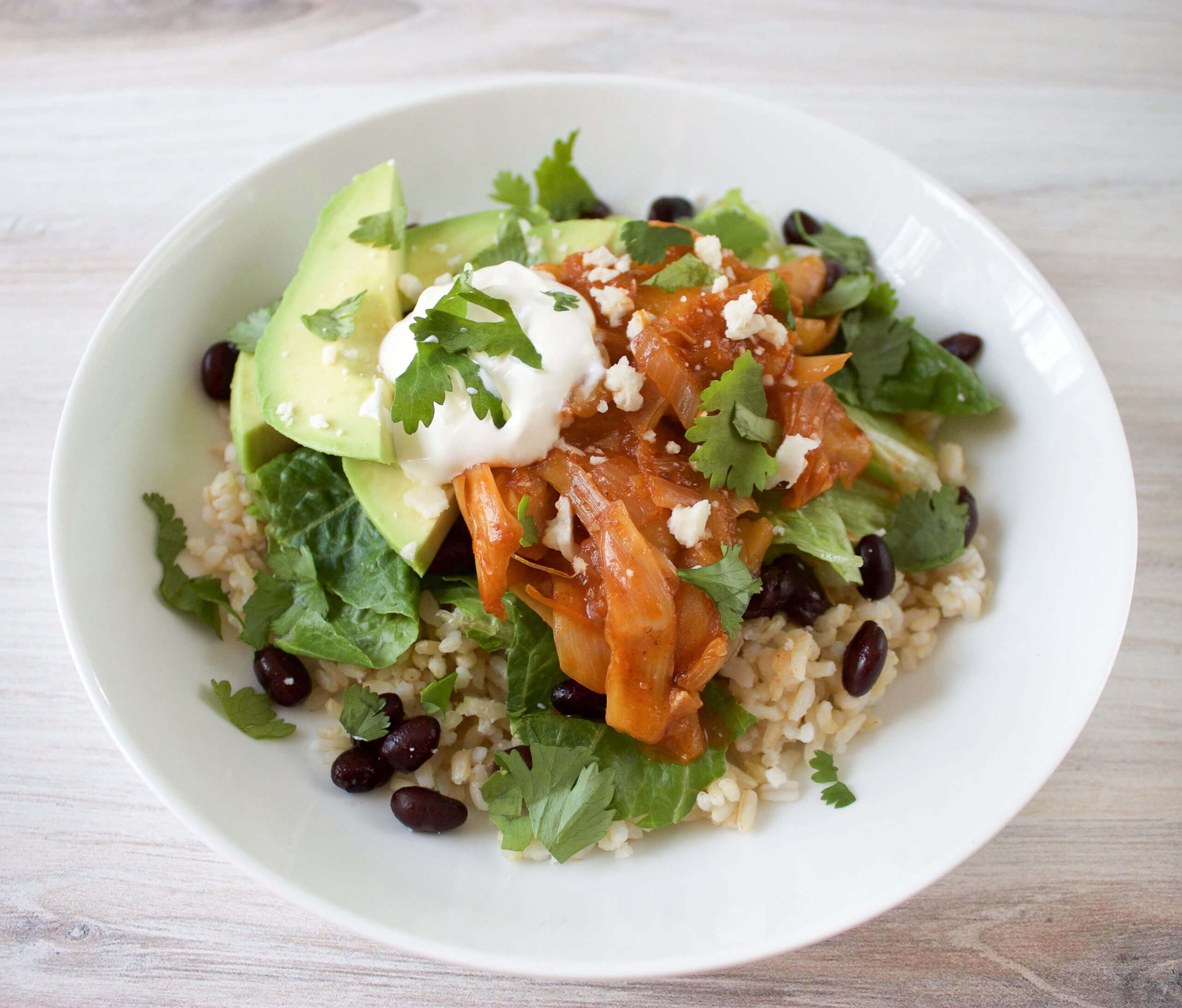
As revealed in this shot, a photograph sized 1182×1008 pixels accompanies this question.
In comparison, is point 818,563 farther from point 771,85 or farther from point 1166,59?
point 1166,59

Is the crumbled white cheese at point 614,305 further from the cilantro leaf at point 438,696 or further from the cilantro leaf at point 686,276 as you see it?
the cilantro leaf at point 438,696

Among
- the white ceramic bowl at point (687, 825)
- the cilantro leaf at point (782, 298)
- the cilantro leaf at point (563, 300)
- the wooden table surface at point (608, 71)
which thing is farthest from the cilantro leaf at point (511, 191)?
the wooden table surface at point (608, 71)

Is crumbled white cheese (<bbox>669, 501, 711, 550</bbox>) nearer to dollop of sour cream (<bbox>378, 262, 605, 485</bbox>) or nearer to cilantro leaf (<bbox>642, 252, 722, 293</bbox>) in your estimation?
dollop of sour cream (<bbox>378, 262, 605, 485</bbox>)

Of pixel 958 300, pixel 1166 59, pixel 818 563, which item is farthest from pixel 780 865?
pixel 1166 59

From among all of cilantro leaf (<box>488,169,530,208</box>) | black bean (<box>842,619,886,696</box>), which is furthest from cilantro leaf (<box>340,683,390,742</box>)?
cilantro leaf (<box>488,169,530,208</box>)

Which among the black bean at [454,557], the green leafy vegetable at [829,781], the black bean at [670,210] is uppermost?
the black bean at [670,210]

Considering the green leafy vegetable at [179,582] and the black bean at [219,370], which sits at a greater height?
the black bean at [219,370]
